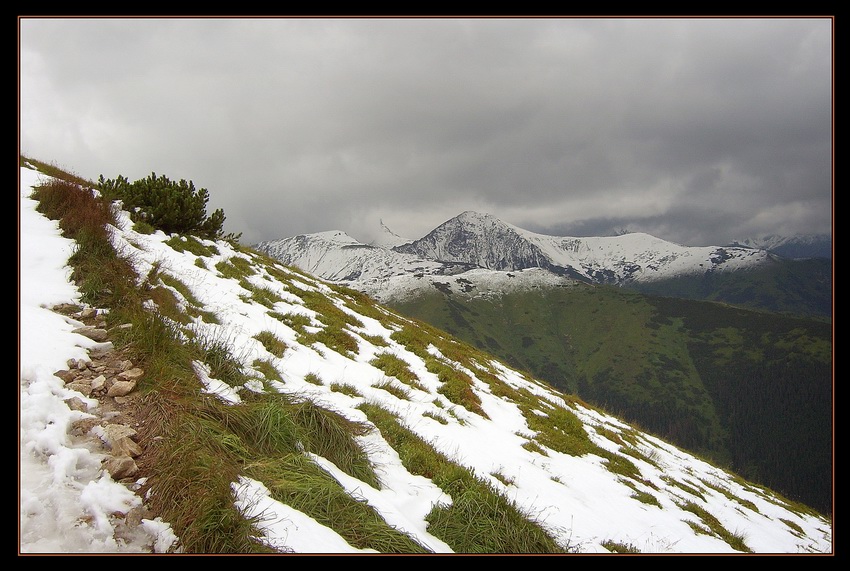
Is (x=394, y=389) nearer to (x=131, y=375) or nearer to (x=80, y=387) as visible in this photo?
(x=131, y=375)

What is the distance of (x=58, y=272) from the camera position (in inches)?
315

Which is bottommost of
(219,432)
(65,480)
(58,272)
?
(65,480)

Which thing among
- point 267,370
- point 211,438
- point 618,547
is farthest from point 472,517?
point 267,370

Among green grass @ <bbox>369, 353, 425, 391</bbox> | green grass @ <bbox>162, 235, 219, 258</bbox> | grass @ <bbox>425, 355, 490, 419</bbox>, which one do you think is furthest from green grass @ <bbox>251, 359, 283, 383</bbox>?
green grass @ <bbox>162, 235, 219, 258</bbox>

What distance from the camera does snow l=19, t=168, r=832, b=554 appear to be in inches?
155

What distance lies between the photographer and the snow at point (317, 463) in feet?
12.9

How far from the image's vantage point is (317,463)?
5816mm

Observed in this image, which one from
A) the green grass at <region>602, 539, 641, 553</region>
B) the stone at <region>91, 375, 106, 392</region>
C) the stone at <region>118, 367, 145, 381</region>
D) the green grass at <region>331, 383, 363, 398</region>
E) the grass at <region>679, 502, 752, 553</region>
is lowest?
the green grass at <region>602, 539, 641, 553</region>

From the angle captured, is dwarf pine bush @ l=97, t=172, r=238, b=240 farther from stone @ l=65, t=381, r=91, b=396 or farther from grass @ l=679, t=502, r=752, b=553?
grass @ l=679, t=502, r=752, b=553

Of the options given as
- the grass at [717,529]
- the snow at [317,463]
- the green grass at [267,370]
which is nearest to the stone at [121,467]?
the snow at [317,463]

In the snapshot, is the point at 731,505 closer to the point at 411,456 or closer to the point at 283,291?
the point at 411,456

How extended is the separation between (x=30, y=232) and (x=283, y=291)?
8194 mm
